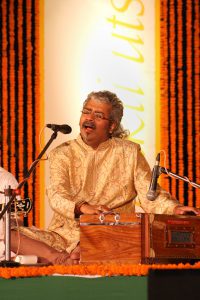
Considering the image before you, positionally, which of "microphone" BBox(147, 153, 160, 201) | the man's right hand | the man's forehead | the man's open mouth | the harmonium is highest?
the man's forehead

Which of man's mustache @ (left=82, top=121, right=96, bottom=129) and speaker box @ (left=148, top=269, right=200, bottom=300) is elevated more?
Result: man's mustache @ (left=82, top=121, right=96, bottom=129)

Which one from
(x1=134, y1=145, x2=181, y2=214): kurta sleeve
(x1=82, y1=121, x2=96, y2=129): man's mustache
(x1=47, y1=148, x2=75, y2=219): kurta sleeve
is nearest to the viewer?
(x1=47, y1=148, x2=75, y2=219): kurta sleeve

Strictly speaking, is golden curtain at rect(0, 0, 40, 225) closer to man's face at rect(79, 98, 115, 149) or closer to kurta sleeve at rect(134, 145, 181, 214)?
man's face at rect(79, 98, 115, 149)

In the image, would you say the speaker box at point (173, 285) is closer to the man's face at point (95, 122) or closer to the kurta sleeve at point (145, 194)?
the kurta sleeve at point (145, 194)

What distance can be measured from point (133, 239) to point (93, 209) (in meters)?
0.32

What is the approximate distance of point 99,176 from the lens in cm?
434

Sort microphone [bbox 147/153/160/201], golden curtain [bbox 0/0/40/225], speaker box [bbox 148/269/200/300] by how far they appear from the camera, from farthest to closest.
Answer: golden curtain [bbox 0/0/40/225], microphone [bbox 147/153/160/201], speaker box [bbox 148/269/200/300]

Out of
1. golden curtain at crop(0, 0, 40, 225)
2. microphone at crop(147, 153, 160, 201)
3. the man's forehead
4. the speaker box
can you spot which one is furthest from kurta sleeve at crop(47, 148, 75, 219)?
the speaker box

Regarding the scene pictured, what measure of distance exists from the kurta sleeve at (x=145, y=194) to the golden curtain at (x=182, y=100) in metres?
1.38

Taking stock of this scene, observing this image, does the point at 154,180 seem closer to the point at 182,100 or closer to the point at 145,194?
the point at 145,194

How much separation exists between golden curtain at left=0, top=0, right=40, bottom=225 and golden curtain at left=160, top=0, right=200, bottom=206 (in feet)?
Answer: 3.61

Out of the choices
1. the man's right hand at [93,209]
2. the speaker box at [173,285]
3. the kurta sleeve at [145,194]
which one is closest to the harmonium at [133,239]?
the man's right hand at [93,209]

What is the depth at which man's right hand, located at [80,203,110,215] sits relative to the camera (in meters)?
3.40

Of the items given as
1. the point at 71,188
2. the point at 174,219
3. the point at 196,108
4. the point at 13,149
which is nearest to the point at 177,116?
the point at 196,108
